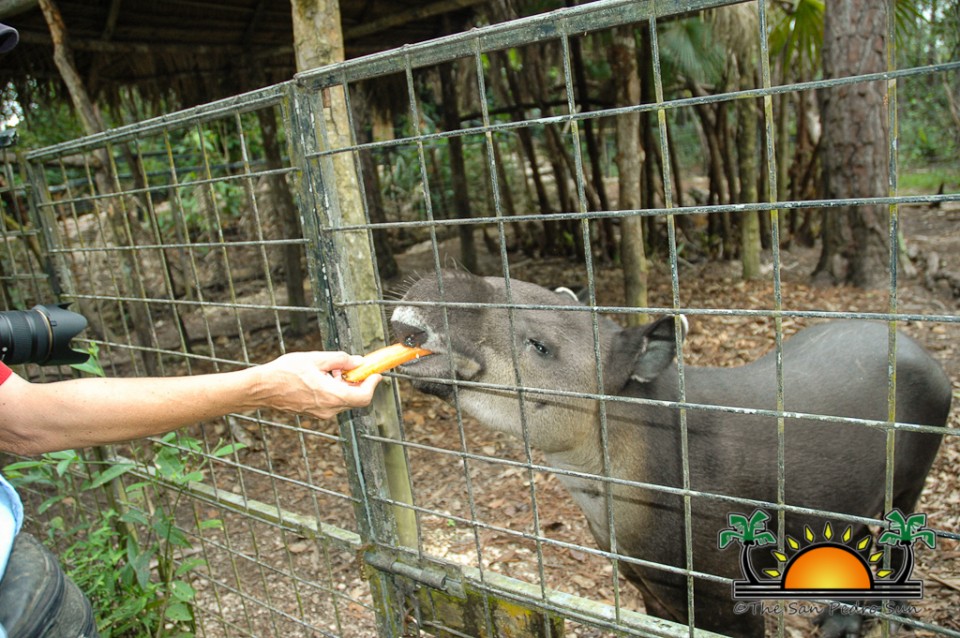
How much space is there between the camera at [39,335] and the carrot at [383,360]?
954 mm

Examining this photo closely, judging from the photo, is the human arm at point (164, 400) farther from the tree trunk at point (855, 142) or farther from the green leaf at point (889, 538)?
the tree trunk at point (855, 142)

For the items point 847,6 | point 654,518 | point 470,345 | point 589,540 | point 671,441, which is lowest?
point 589,540

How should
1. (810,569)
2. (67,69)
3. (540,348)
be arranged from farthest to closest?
1. (67,69)
2. (540,348)
3. (810,569)

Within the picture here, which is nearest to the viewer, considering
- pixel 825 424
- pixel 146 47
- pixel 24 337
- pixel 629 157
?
pixel 24 337

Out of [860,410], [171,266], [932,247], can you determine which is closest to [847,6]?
[932,247]

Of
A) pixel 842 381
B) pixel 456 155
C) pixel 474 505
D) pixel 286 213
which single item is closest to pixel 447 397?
pixel 474 505

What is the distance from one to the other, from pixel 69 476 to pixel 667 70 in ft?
31.8

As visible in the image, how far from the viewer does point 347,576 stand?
14.0 ft

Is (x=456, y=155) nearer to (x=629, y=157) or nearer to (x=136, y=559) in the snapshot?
(x=629, y=157)

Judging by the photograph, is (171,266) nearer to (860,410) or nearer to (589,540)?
(589,540)

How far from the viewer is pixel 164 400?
192 centimetres

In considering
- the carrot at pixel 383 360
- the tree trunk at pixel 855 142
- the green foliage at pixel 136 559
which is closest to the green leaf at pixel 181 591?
the green foliage at pixel 136 559

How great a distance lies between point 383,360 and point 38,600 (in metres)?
1.10

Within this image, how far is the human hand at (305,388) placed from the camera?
75.7 inches
